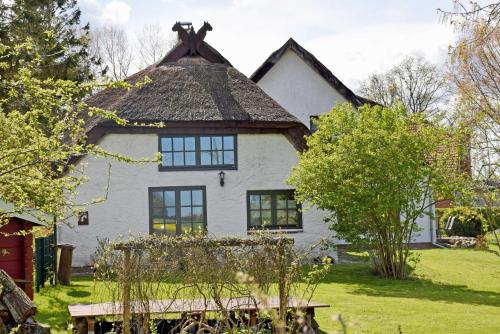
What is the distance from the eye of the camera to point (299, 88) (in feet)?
87.1

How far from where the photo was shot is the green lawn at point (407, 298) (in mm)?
11969

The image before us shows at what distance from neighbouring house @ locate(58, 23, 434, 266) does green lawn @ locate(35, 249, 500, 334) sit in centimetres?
199

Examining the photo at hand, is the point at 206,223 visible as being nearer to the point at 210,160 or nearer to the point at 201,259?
the point at 210,160

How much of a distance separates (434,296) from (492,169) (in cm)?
356

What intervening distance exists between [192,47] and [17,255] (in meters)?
11.8

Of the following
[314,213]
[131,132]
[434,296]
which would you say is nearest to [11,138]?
[434,296]

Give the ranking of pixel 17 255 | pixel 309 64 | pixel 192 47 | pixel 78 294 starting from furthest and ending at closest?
pixel 309 64 → pixel 192 47 → pixel 78 294 → pixel 17 255

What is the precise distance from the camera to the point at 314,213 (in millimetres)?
21281

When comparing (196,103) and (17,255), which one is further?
(196,103)

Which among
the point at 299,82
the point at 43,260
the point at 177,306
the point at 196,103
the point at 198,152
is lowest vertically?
the point at 177,306

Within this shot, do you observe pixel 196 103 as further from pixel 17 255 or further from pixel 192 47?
pixel 17 255

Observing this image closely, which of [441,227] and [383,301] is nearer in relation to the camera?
[383,301]

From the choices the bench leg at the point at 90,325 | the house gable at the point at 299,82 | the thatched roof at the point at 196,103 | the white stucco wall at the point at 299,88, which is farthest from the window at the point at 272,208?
the bench leg at the point at 90,325

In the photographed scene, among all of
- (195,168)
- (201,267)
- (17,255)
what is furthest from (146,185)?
(201,267)
